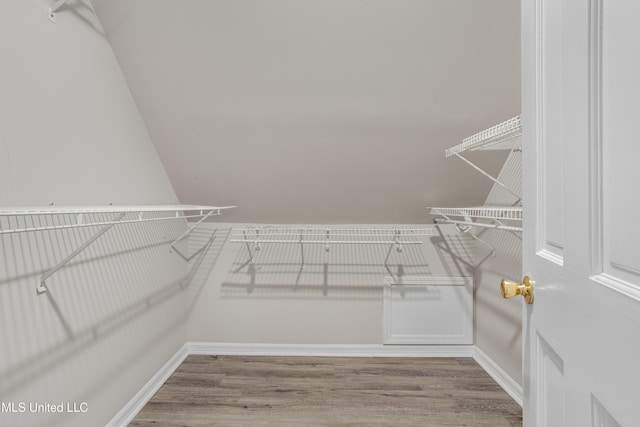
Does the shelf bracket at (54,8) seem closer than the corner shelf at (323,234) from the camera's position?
Yes

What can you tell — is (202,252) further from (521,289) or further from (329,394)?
(521,289)

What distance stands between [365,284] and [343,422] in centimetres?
102

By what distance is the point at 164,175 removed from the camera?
219 cm

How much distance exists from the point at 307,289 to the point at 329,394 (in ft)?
A: 2.57

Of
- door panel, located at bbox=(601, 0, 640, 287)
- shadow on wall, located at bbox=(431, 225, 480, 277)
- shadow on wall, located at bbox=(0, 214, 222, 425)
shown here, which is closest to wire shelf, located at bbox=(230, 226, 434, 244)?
shadow on wall, located at bbox=(431, 225, 480, 277)

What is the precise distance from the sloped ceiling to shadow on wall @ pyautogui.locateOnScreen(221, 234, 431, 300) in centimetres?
47

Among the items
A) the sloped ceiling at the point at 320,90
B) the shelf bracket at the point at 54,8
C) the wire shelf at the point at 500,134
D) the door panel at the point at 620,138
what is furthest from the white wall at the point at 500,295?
the shelf bracket at the point at 54,8

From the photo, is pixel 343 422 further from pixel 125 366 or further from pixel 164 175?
pixel 164 175

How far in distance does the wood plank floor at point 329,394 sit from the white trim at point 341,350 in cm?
6

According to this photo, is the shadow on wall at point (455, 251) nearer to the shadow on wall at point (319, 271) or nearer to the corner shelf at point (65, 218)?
the shadow on wall at point (319, 271)

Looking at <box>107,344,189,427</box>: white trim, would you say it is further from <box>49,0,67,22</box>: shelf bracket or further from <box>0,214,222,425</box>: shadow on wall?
<box>49,0,67,22</box>: shelf bracket

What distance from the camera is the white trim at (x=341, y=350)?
8.37 feet

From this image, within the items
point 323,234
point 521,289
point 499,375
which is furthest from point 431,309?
point 521,289

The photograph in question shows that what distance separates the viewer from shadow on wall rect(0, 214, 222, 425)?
3.66 feet
